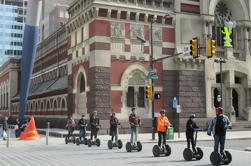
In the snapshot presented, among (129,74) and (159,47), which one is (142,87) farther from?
(159,47)

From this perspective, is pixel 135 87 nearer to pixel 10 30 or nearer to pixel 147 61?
pixel 147 61

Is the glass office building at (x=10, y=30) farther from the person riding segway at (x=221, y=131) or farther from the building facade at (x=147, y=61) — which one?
the person riding segway at (x=221, y=131)

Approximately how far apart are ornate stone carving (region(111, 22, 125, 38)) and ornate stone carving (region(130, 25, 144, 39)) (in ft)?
2.89

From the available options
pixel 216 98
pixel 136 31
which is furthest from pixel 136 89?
pixel 216 98

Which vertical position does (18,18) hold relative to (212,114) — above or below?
above

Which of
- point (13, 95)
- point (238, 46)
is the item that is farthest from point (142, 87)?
point (13, 95)

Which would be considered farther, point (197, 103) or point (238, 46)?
point (238, 46)

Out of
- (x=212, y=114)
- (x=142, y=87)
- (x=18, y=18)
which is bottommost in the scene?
(x=212, y=114)

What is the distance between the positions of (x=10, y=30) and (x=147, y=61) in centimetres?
10139

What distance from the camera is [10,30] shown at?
12106cm

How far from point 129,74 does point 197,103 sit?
7316mm

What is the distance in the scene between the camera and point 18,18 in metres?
124

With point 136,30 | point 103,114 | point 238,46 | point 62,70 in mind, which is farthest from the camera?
point 62,70

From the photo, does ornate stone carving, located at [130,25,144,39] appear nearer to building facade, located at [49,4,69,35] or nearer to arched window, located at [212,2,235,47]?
arched window, located at [212,2,235,47]
